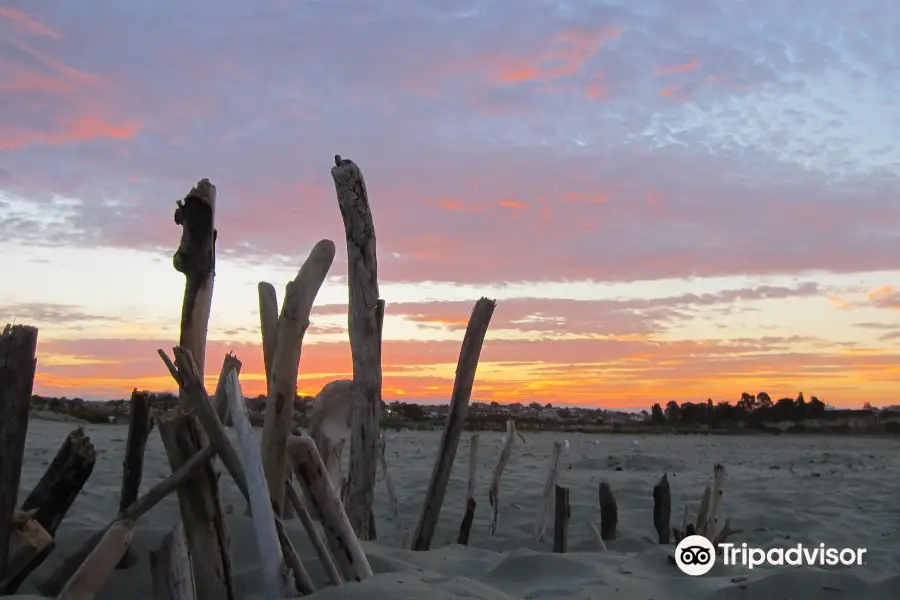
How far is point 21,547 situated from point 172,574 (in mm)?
1054

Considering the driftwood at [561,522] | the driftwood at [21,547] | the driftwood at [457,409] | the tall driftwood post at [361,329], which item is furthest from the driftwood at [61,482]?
the driftwood at [561,522]

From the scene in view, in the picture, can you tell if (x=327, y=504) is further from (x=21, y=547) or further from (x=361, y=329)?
(x=361, y=329)

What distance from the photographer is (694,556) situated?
5.49 metres

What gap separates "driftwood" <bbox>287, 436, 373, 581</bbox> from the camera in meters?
3.57

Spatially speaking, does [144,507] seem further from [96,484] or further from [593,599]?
[96,484]

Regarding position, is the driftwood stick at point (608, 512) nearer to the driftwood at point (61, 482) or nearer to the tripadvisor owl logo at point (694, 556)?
the tripadvisor owl logo at point (694, 556)

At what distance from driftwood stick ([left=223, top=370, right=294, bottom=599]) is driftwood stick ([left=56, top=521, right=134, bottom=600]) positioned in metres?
0.70

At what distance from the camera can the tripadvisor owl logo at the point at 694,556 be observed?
5.42 m

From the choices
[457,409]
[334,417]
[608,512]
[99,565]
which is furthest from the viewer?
[608,512]

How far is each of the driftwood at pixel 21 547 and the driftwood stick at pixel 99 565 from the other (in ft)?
1.66

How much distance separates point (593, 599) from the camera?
4289mm

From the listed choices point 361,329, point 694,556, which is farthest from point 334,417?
point 694,556

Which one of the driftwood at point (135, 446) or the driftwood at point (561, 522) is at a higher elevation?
the driftwood at point (135, 446)

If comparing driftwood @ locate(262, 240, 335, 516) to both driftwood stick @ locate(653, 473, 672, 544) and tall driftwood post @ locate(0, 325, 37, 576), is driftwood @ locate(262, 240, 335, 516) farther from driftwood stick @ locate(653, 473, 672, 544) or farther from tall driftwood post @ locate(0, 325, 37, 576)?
driftwood stick @ locate(653, 473, 672, 544)
